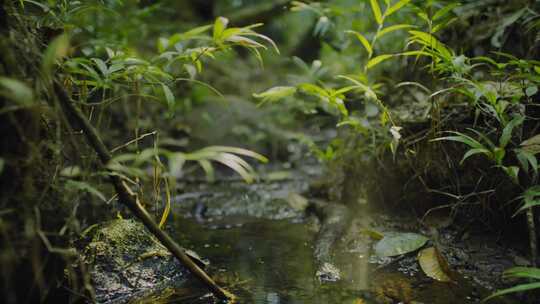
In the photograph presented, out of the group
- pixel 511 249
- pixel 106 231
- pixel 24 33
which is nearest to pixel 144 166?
pixel 106 231

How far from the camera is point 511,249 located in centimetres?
210

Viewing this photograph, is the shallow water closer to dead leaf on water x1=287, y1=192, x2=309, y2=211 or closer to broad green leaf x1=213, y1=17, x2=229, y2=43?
dead leaf on water x1=287, y1=192, x2=309, y2=211

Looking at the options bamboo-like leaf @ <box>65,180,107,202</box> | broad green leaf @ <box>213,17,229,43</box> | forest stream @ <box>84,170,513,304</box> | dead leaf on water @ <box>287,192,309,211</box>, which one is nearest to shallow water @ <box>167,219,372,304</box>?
forest stream @ <box>84,170,513,304</box>

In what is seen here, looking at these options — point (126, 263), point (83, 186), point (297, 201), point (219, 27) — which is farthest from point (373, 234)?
point (83, 186)

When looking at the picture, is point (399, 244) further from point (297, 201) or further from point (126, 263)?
point (126, 263)

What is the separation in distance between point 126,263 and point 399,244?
135cm

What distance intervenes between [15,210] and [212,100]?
13.9ft

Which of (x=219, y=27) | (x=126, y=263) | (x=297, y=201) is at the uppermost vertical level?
(x=219, y=27)

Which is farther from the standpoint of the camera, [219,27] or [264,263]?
[264,263]

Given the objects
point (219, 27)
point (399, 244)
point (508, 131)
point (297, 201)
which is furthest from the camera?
point (297, 201)

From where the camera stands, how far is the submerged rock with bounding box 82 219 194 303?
74.3 inches

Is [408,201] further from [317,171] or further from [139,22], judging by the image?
[139,22]

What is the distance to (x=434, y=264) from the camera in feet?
6.68

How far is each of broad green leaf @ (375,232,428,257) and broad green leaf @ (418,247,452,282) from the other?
51 mm
